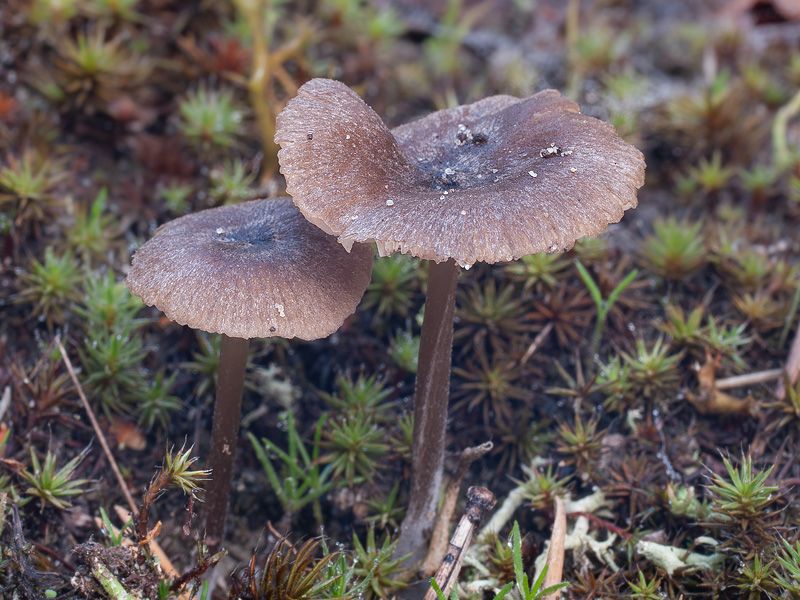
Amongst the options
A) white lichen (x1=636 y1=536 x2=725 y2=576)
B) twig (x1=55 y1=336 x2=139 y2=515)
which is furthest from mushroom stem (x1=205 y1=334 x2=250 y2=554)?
white lichen (x1=636 y1=536 x2=725 y2=576)

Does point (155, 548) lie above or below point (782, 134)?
below

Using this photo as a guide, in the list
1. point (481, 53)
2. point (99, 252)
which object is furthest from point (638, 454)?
point (481, 53)

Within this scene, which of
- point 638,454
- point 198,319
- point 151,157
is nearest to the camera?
point 198,319

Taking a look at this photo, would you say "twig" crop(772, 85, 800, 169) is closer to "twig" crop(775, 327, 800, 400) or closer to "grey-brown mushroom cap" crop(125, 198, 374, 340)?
"twig" crop(775, 327, 800, 400)

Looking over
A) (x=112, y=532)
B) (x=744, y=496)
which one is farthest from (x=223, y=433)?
(x=744, y=496)

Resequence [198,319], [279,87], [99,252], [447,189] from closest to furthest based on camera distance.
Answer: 1. [198,319]
2. [447,189]
3. [99,252]
4. [279,87]

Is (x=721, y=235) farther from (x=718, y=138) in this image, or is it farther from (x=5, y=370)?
(x=5, y=370)

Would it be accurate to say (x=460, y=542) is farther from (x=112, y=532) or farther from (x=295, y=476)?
(x=112, y=532)
